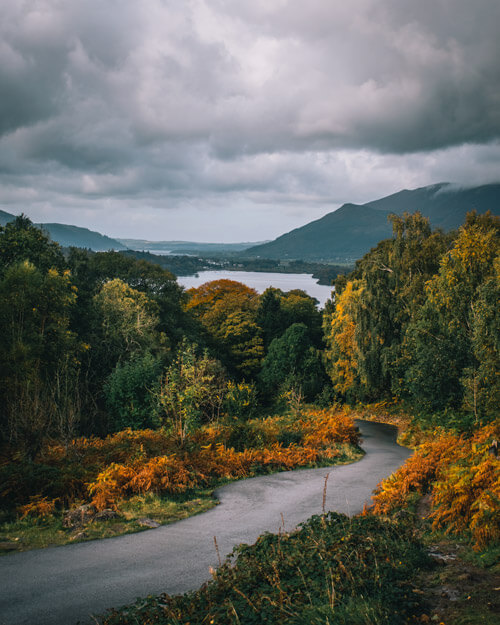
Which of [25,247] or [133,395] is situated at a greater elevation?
[25,247]

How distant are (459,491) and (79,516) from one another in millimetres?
7452

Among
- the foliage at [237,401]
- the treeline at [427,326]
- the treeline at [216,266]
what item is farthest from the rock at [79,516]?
the treeline at [216,266]

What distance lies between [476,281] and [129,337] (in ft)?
63.1

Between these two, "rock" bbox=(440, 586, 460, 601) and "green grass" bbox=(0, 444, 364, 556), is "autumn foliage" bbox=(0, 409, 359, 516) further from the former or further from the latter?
"rock" bbox=(440, 586, 460, 601)

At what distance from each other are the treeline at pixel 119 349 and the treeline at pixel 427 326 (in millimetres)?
4854

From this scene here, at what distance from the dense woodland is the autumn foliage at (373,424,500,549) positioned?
0.03 meters

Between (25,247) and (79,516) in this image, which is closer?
(79,516)

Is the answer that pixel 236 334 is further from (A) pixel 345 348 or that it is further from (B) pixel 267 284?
(B) pixel 267 284

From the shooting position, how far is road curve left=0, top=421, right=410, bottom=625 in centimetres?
631

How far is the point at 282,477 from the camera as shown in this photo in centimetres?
1303

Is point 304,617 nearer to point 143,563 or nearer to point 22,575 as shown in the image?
point 143,563

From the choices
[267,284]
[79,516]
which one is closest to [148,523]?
[79,516]

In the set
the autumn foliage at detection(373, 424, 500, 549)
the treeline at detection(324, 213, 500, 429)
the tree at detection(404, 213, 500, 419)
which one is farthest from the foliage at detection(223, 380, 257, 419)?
the autumn foliage at detection(373, 424, 500, 549)

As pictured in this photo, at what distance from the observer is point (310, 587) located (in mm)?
5422
